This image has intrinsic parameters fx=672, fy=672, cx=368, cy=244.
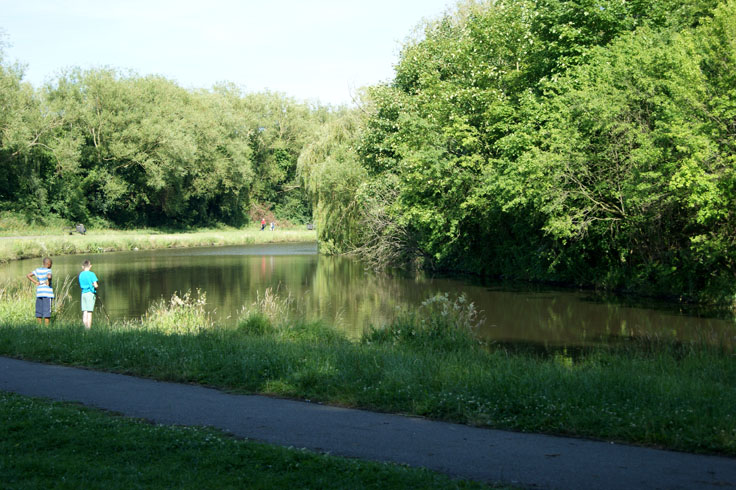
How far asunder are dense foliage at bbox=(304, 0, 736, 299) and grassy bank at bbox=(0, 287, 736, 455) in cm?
754

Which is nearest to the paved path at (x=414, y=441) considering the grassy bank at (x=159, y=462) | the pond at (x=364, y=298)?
the grassy bank at (x=159, y=462)

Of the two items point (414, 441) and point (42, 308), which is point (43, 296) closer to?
point (42, 308)

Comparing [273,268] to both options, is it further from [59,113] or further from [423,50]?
[59,113]

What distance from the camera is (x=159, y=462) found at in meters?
6.19

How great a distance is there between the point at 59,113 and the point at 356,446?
67.0 meters

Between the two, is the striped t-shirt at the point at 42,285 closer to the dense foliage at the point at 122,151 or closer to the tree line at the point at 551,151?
the tree line at the point at 551,151

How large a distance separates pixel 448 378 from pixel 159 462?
455 cm

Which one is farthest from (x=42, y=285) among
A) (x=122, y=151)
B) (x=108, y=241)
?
(x=122, y=151)

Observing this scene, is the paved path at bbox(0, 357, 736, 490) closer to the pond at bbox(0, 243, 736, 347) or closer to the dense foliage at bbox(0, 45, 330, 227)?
the pond at bbox(0, 243, 736, 347)

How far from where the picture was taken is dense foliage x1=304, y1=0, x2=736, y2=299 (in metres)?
19.9

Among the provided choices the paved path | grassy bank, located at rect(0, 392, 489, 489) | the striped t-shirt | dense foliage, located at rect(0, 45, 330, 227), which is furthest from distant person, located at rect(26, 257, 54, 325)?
dense foliage, located at rect(0, 45, 330, 227)

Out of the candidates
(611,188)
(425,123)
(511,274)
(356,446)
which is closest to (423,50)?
(425,123)

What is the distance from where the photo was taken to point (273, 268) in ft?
135

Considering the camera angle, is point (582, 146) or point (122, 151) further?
point (122, 151)
